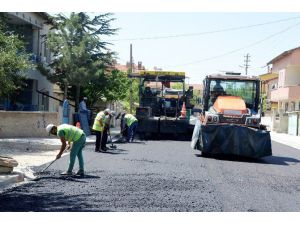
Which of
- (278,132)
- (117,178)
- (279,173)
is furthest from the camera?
(278,132)

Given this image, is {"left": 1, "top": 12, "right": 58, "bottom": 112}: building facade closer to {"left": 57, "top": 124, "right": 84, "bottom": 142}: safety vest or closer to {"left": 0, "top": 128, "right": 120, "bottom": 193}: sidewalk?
{"left": 0, "top": 128, "right": 120, "bottom": 193}: sidewalk

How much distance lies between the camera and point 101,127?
15820 millimetres

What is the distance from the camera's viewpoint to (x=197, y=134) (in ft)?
50.9

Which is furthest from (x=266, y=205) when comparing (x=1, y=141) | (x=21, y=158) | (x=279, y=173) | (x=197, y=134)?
(x=1, y=141)

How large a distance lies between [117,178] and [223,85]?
279 inches

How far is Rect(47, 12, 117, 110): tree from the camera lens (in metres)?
26.1

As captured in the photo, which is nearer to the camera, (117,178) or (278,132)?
(117,178)

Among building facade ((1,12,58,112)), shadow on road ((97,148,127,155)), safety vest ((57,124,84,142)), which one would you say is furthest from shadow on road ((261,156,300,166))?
building facade ((1,12,58,112))

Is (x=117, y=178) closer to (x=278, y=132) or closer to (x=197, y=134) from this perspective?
(x=197, y=134)

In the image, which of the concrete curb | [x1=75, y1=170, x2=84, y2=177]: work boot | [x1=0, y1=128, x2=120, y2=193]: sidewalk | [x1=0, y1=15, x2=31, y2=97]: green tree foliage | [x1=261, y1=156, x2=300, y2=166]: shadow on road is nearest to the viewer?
the concrete curb

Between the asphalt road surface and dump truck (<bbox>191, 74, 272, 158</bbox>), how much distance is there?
0.40m

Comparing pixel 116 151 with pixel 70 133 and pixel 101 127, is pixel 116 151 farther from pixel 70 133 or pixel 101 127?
pixel 70 133

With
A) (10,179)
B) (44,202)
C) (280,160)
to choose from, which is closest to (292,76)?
(280,160)

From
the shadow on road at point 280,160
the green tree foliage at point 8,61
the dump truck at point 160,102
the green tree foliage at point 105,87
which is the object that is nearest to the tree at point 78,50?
the green tree foliage at point 105,87
